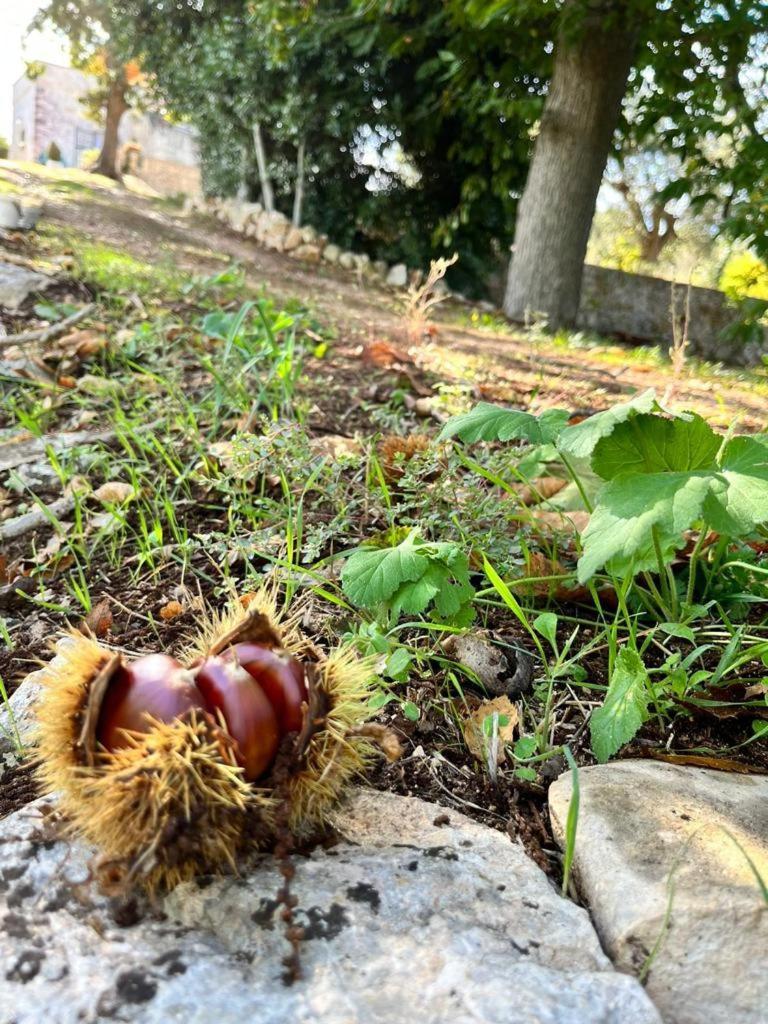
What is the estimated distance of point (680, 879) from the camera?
1.02 m

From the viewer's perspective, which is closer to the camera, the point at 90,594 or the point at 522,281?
the point at 90,594

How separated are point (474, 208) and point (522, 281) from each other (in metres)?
3.19

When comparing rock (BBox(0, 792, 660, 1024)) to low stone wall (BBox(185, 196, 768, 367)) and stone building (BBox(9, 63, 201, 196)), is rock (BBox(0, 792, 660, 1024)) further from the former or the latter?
stone building (BBox(9, 63, 201, 196))

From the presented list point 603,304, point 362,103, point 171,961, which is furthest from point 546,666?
point 603,304

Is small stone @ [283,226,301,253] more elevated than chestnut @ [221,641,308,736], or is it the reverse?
small stone @ [283,226,301,253]

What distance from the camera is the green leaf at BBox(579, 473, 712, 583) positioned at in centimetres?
122

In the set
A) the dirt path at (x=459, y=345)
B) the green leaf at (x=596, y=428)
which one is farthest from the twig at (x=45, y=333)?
the green leaf at (x=596, y=428)

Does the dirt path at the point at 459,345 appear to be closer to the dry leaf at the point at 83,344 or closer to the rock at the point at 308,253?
the rock at the point at 308,253

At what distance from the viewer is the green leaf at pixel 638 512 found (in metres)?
1.22

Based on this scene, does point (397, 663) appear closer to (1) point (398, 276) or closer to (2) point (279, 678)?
(2) point (279, 678)

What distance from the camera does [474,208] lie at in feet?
34.0

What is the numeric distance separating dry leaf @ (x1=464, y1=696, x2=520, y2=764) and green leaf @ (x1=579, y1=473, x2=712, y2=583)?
33cm

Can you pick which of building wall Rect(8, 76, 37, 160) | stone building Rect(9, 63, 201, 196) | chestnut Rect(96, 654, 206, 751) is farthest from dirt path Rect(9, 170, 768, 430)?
building wall Rect(8, 76, 37, 160)

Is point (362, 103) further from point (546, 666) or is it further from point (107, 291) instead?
point (546, 666)
